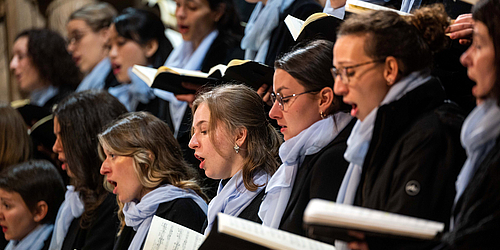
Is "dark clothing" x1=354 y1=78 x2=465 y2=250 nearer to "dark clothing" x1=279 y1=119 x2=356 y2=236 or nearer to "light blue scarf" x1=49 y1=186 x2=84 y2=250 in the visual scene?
"dark clothing" x1=279 y1=119 x2=356 y2=236

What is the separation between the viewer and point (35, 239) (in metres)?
4.09

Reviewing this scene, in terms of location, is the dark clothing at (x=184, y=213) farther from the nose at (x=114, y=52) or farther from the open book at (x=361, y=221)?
the nose at (x=114, y=52)

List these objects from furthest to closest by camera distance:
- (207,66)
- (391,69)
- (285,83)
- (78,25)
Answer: (78,25)
(207,66)
(285,83)
(391,69)

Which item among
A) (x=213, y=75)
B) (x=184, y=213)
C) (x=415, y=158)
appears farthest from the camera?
(x=213, y=75)

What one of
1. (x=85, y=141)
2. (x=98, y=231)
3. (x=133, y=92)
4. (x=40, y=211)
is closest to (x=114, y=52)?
(x=133, y=92)

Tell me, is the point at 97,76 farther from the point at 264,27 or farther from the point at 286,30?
the point at 286,30

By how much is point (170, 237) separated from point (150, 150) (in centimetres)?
69

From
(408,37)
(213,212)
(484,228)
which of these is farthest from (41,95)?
(484,228)

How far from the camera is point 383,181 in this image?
6.33 ft

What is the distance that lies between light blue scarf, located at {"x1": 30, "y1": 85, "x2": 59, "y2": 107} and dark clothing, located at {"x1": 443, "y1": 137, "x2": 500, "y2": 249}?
15.9 feet

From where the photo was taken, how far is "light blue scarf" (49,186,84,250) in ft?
12.8

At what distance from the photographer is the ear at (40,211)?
4.15m

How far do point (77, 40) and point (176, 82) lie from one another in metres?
2.75

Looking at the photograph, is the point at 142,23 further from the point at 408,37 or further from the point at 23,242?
the point at 408,37
